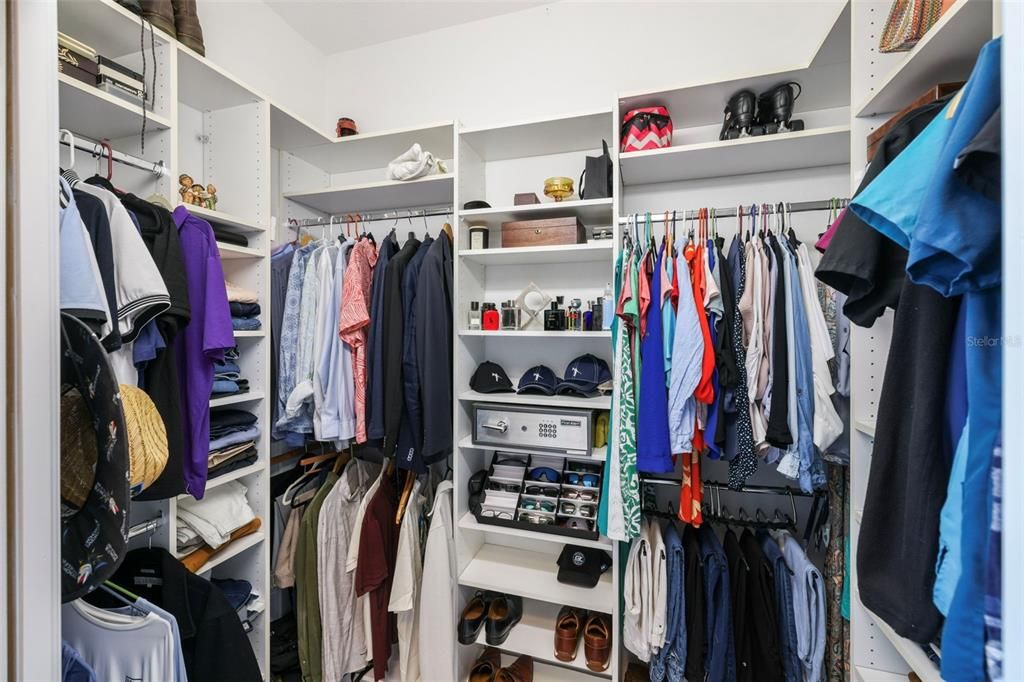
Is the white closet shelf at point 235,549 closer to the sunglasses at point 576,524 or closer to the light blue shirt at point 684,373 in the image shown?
the sunglasses at point 576,524

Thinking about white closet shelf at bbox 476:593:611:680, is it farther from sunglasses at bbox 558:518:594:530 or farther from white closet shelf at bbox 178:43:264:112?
white closet shelf at bbox 178:43:264:112

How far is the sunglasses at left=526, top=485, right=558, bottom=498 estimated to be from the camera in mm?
1810

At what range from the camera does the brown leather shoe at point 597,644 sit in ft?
5.31

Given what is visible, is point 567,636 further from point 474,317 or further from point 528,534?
point 474,317

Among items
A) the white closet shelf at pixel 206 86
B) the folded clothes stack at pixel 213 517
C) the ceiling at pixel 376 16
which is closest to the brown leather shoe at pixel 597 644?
the folded clothes stack at pixel 213 517

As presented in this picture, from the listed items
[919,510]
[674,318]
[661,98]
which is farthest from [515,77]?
[919,510]

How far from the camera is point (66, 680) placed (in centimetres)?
75

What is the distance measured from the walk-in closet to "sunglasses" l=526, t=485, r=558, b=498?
0.07 ft

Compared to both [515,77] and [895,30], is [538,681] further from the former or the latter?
[515,77]

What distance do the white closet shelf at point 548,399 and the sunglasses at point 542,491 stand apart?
15.1 inches

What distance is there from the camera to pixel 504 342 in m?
2.07

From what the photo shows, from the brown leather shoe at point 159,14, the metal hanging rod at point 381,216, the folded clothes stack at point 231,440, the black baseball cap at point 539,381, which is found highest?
the brown leather shoe at point 159,14

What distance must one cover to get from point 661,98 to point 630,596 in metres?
1.80

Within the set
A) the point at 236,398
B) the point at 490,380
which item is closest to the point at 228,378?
the point at 236,398
